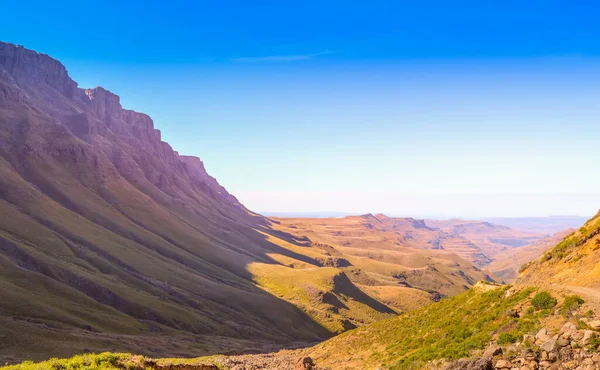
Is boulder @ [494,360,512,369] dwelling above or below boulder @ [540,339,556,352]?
below

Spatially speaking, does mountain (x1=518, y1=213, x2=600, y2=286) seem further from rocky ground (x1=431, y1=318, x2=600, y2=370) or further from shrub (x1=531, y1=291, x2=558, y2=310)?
rocky ground (x1=431, y1=318, x2=600, y2=370)

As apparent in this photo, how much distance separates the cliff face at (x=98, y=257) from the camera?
71.8 metres

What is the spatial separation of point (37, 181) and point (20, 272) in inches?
2900

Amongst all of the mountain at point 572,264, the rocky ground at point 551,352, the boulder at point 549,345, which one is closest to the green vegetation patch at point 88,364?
the rocky ground at point 551,352

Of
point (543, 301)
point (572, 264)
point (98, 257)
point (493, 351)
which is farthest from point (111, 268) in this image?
point (543, 301)

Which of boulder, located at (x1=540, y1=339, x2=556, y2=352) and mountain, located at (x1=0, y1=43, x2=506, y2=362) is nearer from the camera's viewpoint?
boulder, located at (x1=540, y1=339, x2=556, y2=352)

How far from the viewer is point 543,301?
86.9 ft

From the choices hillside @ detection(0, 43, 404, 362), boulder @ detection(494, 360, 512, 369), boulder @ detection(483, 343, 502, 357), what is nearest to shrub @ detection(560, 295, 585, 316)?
boulder @ detection(483, 343, 502, 357)

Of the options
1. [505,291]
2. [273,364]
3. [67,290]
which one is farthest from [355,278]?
[505,291]

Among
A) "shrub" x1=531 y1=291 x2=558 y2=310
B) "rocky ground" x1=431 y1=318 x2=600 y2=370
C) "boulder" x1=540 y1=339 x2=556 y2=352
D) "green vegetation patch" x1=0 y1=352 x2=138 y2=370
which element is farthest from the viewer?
"shrub" x1=531 y1=291 x2=558 y2=310

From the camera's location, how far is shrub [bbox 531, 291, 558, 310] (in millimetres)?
25933

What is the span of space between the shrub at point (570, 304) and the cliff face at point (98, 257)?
5869cm

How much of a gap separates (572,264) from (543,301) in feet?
34.7

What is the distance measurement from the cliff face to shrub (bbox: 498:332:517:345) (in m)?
55.2
